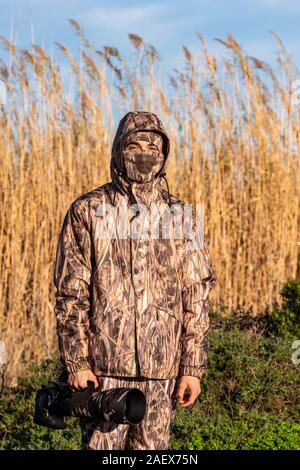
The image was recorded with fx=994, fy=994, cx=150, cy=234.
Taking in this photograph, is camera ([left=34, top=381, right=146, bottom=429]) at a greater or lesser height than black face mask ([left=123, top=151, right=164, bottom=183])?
lesser

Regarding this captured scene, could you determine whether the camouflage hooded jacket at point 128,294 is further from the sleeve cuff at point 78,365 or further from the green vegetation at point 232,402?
the green vegetation at point 232,402

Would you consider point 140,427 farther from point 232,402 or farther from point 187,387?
point 232,402

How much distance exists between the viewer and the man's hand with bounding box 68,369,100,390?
3986mm

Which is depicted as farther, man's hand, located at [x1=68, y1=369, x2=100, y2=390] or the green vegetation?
the green vegetation

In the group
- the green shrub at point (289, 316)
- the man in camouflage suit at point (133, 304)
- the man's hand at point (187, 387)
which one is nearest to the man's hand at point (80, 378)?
the man in camouflage suit at point (133, 304)

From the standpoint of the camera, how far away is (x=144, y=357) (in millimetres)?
4043

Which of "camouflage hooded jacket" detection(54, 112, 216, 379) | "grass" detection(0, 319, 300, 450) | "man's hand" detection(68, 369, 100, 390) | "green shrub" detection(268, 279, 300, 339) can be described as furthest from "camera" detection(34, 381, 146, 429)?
"green shrub" detection(268, 279, 300, 339)

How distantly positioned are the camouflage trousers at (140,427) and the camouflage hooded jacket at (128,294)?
0.14 ft

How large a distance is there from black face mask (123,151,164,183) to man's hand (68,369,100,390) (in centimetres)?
83

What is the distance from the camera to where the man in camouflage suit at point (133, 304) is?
4.03m

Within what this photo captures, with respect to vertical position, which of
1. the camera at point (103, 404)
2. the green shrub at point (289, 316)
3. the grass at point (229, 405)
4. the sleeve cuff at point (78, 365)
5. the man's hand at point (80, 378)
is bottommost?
the grass at point (229, 405)

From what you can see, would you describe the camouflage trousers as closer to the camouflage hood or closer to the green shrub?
the camouflage hood

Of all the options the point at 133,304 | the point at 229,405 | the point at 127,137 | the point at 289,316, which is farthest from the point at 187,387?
the point at 289,316
